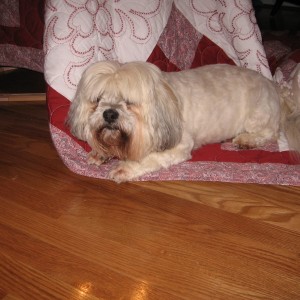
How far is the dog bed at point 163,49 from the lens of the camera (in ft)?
7.80

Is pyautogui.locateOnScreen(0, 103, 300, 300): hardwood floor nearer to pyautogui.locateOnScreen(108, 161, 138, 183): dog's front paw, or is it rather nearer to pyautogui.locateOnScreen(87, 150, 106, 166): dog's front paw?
pyautogui.locateOnScreen(108, 161, 138, 183): dog's front paw

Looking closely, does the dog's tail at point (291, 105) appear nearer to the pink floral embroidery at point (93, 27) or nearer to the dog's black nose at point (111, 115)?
the pink floral embroidery at point (93, 27)

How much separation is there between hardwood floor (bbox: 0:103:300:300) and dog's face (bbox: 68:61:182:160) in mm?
366

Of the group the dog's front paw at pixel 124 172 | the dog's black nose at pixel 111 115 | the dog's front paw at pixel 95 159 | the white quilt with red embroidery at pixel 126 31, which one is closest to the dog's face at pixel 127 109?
the dog's black nose at pixel 111 115

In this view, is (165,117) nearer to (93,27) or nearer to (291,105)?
(93,27)

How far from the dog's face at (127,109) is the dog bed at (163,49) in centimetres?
35

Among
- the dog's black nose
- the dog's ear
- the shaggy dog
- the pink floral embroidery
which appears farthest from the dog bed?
the dog's black nose

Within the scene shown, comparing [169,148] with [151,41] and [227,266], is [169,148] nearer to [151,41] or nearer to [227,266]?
[227,266]

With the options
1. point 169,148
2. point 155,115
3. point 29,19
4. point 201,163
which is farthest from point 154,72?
point 29,19

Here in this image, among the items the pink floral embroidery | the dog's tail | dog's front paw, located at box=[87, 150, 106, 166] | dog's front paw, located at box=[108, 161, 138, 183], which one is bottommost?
dog's front paw, located at box=[87, 150, 106, 166]

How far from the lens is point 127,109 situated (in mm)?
1972

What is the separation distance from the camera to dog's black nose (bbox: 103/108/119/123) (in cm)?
192

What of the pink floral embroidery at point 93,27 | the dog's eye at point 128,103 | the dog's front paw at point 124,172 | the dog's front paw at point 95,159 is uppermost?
the pink floral embroidery at point 93,27

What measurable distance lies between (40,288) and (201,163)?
1.40 m
